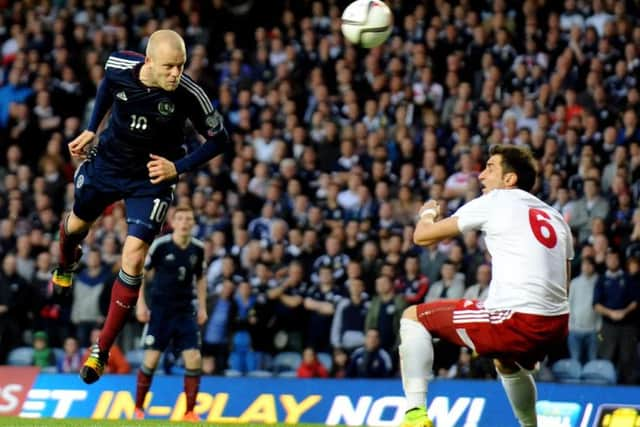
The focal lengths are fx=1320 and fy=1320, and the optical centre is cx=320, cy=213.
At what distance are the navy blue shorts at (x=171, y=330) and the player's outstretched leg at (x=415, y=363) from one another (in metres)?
5.75

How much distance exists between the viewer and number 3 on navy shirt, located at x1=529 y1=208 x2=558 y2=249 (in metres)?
8.33

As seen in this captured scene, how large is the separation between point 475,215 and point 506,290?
51cm

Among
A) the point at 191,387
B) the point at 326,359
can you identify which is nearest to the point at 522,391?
the point at 191,387

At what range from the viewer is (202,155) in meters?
10.4

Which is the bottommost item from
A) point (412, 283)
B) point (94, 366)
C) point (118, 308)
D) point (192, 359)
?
point (192, 359)

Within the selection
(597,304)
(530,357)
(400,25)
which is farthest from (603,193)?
(530,357)

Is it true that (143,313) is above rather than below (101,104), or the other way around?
below

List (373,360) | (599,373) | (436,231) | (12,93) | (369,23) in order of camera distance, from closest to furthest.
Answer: (436,231), (369,23), (599,373), (373,360), (12,93)

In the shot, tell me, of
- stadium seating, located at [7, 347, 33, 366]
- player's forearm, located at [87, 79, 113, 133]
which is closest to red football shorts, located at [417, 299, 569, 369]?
player's forearm, located at [87, 79, 113, 133]

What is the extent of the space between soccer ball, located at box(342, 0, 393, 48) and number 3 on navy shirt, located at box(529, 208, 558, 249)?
4404mm

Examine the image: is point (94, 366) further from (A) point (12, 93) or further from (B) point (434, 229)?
(A) point (12, 93)

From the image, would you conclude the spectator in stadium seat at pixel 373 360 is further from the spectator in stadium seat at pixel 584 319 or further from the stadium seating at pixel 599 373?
the stadium seating at pixel 599 373

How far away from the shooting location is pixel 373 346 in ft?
52.3

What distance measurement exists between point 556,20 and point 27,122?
829cm
